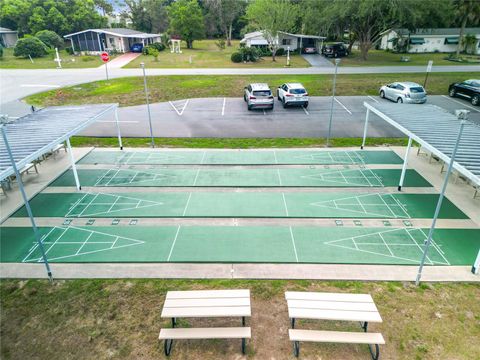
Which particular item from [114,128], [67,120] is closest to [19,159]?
[67,120]

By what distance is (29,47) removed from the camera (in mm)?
51500

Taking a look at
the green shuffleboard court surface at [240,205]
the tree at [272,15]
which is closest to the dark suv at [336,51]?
the tree at [272,15]

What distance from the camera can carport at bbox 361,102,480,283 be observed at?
9955 millimetres

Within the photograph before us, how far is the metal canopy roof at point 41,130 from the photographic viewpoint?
10961 millimetres

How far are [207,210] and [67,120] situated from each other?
25.1 ft

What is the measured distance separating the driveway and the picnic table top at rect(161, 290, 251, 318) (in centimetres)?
3866

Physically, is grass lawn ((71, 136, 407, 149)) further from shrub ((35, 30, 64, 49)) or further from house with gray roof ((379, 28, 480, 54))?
shrub ((35, 30, 64, 49))

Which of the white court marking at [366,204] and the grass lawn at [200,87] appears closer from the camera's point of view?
the white court marking at [366,204]

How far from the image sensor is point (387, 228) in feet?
38.5

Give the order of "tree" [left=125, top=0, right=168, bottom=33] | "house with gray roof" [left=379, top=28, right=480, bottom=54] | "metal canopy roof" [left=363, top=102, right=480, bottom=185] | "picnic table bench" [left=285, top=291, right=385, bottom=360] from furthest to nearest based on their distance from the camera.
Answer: "tree" [left=125, top=0, right=168, bottom=33] → "house with gray roof" [left=379, top=28, right=480, bottom=54] → "metal canopy roof" [left=363, top=102, right=480, bottom=185] → "picnic table bench" [left=285, top=291, right=385, bottom=360]

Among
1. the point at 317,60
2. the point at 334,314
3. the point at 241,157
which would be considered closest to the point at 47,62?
the point at 317,60

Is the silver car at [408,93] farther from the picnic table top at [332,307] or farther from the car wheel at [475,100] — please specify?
the picnic table top at [332,307]

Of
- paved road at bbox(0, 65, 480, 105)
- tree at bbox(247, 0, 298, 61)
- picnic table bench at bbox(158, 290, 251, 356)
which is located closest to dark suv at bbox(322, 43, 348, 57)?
tree at bbox(247, 0, 298, 61)

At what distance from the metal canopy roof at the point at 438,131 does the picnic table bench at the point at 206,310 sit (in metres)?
7.05
